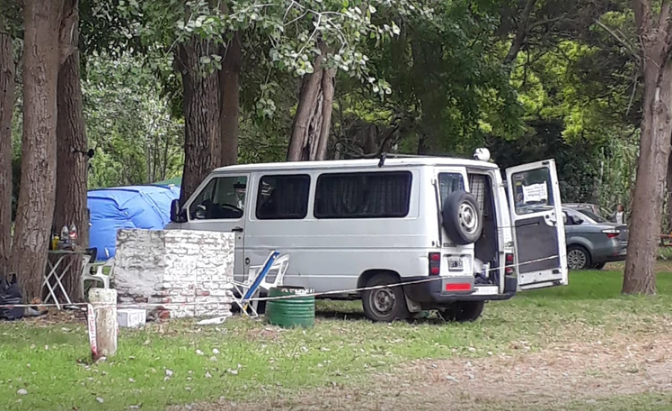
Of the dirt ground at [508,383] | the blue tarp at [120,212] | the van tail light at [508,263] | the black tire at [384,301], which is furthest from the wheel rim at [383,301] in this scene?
the blue tarp at [120,212]

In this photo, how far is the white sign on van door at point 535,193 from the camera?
12562 millimetres

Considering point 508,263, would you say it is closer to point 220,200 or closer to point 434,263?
point 434,263

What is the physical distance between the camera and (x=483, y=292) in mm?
12398

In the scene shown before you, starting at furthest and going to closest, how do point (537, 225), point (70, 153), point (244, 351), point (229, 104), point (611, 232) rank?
point (611, 232), point (229, 104), point (70, 153), point (537, 225), point (244, 351)

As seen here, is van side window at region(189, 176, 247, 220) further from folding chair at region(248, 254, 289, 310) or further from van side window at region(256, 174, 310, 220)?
folding chair at region(248, 254, 289, 310)

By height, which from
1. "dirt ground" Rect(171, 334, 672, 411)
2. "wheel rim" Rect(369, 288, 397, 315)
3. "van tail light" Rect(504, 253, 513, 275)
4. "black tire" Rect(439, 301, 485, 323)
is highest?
"van tail light" Rect(504, 253, 513, 275)

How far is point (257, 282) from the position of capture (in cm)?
1239

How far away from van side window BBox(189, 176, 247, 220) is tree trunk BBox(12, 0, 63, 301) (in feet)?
6.62

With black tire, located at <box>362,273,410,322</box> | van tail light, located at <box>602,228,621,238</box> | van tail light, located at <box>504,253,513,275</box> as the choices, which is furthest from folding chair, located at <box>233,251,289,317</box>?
van tail light, located at <box>602,228,621,238</box>

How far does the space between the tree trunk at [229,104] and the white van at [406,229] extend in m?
3.98

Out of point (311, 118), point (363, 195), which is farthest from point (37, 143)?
point (311, 118)

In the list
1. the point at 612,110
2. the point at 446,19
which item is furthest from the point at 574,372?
the point at 612,110

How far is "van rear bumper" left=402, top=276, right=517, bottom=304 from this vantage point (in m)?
11.9

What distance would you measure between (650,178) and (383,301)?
6.61 meters
